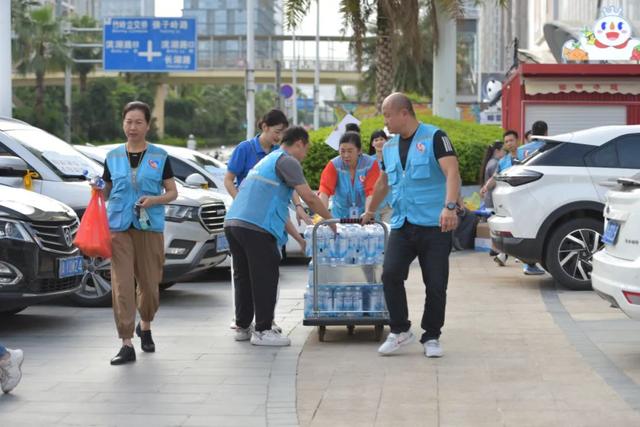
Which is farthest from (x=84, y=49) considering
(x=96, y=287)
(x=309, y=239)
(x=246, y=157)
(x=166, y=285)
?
(x=309, y=239)

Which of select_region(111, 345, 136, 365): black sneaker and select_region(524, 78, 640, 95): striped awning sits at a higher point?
select_region(524, 78, 640, 95): striped awning

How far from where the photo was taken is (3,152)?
12.1m

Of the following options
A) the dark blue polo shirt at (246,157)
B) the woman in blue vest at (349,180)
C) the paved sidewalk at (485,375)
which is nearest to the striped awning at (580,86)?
the paved sidewalk at (485,375)

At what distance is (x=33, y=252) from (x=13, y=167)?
6.86ft

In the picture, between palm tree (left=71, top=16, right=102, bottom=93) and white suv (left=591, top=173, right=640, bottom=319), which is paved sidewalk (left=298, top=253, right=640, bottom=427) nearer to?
white suv (left=591, top=173, right=640, bottom=319)

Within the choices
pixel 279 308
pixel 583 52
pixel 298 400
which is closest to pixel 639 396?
pixel 298 400

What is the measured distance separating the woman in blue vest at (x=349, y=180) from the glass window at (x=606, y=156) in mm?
2924

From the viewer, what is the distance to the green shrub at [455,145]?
22703 millimetres

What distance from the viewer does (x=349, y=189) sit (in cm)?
1084

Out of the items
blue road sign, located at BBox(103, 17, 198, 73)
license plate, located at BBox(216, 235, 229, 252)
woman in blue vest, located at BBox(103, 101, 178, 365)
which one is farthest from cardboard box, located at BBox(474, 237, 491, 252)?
blue road sign, located at BBox(103, 17, 198, 73)

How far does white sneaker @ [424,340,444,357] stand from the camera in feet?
28.2

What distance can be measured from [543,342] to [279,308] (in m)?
3.36

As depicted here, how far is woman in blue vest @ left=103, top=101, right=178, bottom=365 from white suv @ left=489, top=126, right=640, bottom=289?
5.03m

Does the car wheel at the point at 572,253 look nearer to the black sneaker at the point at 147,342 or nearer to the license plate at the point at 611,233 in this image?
the license plate at the point at 611,233
